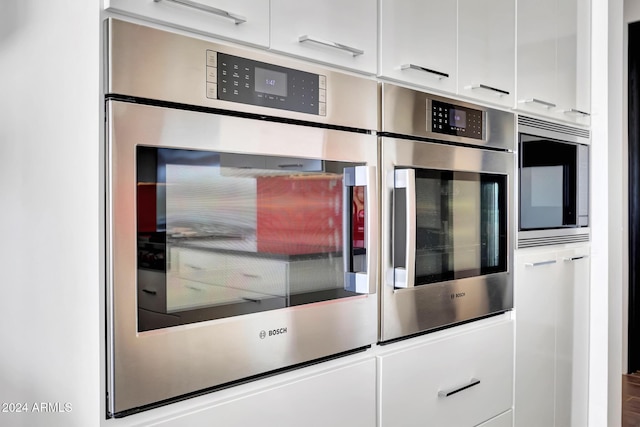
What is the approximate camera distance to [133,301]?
0.95 meters

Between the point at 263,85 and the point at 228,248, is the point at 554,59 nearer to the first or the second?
the point at 263,85

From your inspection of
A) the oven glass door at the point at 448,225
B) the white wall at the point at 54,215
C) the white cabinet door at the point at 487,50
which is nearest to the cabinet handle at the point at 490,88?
the white cabinet door at the point at 487,50

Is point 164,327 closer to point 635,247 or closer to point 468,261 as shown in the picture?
point 468,261

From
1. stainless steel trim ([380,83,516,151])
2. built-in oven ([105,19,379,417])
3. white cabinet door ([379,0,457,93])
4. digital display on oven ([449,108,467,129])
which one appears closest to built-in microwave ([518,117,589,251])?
stainless steel trim ([380,83,516,151])

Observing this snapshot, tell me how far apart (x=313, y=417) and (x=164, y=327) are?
47 cm

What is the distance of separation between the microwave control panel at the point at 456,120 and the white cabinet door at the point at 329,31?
29 centimetres

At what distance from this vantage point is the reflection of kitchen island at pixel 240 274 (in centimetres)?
103

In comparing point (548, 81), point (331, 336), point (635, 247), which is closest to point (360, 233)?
point (331, 336)

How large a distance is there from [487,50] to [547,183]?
2.07 feet

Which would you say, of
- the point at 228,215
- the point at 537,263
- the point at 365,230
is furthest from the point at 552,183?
the point at 228,215

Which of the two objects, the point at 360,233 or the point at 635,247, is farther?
the point at 635,247

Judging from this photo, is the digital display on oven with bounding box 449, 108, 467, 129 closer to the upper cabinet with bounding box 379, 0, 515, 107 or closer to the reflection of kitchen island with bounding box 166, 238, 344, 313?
the upper cabinet with bounding box 379, 0, 515, 107

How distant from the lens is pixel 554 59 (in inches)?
84.0

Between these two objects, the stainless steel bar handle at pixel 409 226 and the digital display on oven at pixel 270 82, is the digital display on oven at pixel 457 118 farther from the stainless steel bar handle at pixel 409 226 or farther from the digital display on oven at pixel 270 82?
the digital display on oven at pixel 270 82
